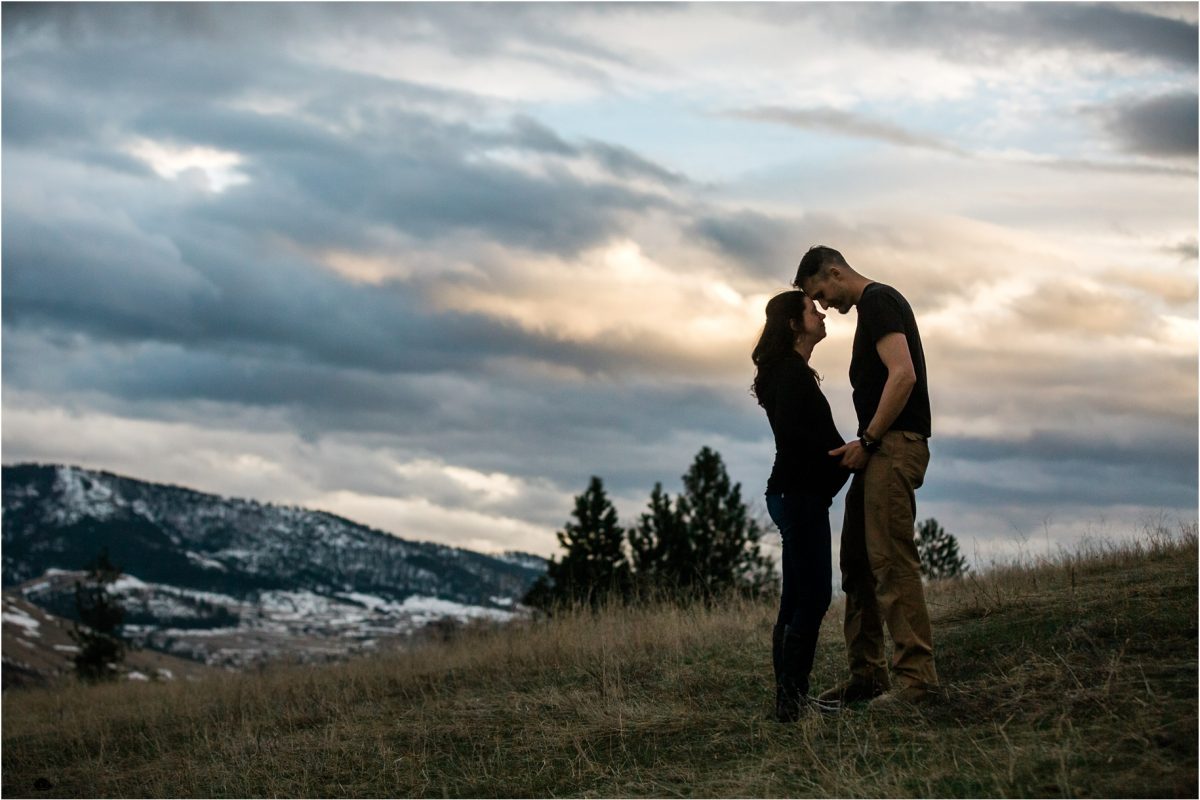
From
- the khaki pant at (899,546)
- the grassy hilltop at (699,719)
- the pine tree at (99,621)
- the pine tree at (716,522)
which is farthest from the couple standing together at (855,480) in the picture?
the pine tree at (99,621)

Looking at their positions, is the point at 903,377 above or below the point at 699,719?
above

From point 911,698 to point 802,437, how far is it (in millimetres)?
1866

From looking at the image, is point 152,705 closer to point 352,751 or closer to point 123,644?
point 352,751

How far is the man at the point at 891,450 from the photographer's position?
24.5 ft

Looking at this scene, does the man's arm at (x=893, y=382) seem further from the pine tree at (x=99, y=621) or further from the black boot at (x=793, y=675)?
the pine tree at (x=99, y=621)

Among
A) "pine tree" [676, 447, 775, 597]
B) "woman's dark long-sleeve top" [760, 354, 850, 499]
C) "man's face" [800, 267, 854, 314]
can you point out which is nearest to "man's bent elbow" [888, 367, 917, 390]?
"woman's dark long-sleeve top" [760, 354, 850, 499]

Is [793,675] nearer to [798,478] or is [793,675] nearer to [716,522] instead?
[798,478]

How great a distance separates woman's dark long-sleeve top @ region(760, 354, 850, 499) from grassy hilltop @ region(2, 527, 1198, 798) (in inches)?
61.9

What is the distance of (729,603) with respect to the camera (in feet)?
47.1

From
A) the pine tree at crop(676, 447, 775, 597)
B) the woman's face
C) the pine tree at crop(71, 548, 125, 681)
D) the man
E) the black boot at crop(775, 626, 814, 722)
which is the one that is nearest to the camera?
the man

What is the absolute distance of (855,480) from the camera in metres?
7.79

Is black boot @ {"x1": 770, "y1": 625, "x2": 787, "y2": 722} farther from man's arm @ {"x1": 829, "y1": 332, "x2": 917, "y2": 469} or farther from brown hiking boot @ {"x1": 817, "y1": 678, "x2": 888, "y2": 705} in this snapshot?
man's arm @ {"x1": 829, "y1": 332, "x2": 917, "y2": 469}

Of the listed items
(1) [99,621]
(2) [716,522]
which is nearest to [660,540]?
(2) [716,522]

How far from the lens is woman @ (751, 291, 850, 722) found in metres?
7.66
